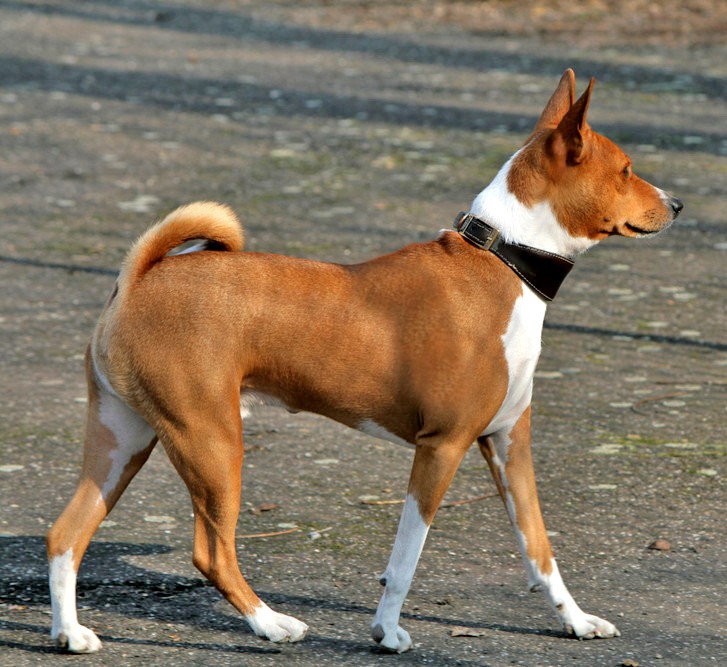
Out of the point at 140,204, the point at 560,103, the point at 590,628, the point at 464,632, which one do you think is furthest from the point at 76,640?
the point at 140,204

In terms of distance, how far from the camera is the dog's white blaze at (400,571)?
4.20m

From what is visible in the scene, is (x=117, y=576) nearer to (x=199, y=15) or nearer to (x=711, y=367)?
(x=711, y=367)

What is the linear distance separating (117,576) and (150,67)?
12.3 metres

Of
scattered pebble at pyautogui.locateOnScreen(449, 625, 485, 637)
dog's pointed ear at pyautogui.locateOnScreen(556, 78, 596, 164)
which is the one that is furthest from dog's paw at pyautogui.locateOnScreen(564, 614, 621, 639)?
dog's pointed ear at pyautogui.locateOnScreen(556, 78, 596, 164)

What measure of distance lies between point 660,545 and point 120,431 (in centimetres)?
225

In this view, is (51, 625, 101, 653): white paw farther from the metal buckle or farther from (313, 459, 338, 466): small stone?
(313, 459, 338, 466): small stone

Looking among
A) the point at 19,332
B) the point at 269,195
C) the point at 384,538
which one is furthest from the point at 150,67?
the point at 384,538

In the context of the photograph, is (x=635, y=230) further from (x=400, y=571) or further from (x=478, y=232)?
(x=400, y=571)

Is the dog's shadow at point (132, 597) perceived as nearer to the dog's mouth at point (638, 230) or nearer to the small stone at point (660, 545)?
the small stone at point (660, 545)

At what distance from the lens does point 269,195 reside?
1114 centimetres

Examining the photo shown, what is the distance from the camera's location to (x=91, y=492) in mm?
4305

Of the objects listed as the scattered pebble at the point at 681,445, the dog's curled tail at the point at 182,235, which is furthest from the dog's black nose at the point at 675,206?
the scattered pebble at the point at 681,445

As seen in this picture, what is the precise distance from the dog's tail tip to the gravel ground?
1.26 m

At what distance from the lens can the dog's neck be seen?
4.32 meters
